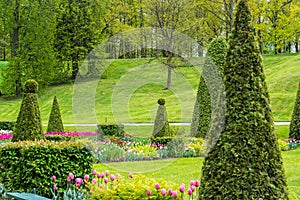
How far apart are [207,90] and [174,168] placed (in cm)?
403

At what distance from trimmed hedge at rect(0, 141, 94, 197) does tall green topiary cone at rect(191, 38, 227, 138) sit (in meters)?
6.35

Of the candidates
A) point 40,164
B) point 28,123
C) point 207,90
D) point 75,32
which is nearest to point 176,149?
point 207,90

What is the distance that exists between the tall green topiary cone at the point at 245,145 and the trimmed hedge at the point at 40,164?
3555 mm

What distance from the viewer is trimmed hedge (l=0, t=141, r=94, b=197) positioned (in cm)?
689

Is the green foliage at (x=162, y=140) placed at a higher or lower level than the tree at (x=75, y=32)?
lower

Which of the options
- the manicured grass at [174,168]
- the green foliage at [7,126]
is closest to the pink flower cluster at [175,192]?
the manicured grass at [174,168]

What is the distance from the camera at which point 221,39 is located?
12.8 m

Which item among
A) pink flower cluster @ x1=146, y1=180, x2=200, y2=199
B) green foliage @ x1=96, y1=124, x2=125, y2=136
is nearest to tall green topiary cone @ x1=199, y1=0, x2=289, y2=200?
pink flower cluster @ x1=146, y1=180, x2=200, y2=199

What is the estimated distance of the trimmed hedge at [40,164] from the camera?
22.6 ft

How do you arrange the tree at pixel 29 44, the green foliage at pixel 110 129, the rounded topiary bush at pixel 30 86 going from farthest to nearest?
the tree at pixel 29 44, the green foliage at pixel 110 129, the rounded topiary bush at pixel 30 86

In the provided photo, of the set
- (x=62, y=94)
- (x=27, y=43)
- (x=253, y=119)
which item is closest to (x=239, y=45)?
(x=253, y=119)

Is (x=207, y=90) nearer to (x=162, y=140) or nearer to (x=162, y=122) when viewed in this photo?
(x=162, y=122)

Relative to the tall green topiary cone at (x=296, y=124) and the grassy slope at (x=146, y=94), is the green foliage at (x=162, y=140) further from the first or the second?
the grassy slope at (x=146, y=94)

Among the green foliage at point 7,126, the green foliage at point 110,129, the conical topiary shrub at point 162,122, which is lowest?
the green foliage at point 7,126
